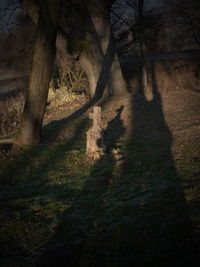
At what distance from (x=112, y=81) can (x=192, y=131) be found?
766 centimetres

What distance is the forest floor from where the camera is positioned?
431 cm

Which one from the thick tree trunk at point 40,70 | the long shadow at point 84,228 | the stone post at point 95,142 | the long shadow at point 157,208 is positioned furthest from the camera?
the thick tree trunk at point 40,70

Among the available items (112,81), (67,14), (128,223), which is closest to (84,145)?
(128,223)

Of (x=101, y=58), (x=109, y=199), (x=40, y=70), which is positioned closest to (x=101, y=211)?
(x=109, y=199)

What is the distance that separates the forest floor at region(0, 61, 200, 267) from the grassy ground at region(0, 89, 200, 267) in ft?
0.04

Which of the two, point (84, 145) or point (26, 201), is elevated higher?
point (84, 145)

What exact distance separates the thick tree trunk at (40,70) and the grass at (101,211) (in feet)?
4.31

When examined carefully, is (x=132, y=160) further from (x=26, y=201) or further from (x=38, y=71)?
(x=38, y=71)

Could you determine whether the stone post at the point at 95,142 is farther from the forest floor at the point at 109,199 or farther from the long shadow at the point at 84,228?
the long shadow at the point at 84,228

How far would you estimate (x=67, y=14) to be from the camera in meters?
20.1

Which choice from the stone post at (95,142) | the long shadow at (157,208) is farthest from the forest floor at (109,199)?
the stone post at (95,142)

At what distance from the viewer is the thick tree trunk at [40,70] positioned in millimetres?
9113

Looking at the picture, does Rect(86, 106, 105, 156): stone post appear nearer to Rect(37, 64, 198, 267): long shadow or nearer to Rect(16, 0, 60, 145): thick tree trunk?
Rect(37, 64, 198, 267): long shadow

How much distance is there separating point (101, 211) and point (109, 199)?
42 centimetres
